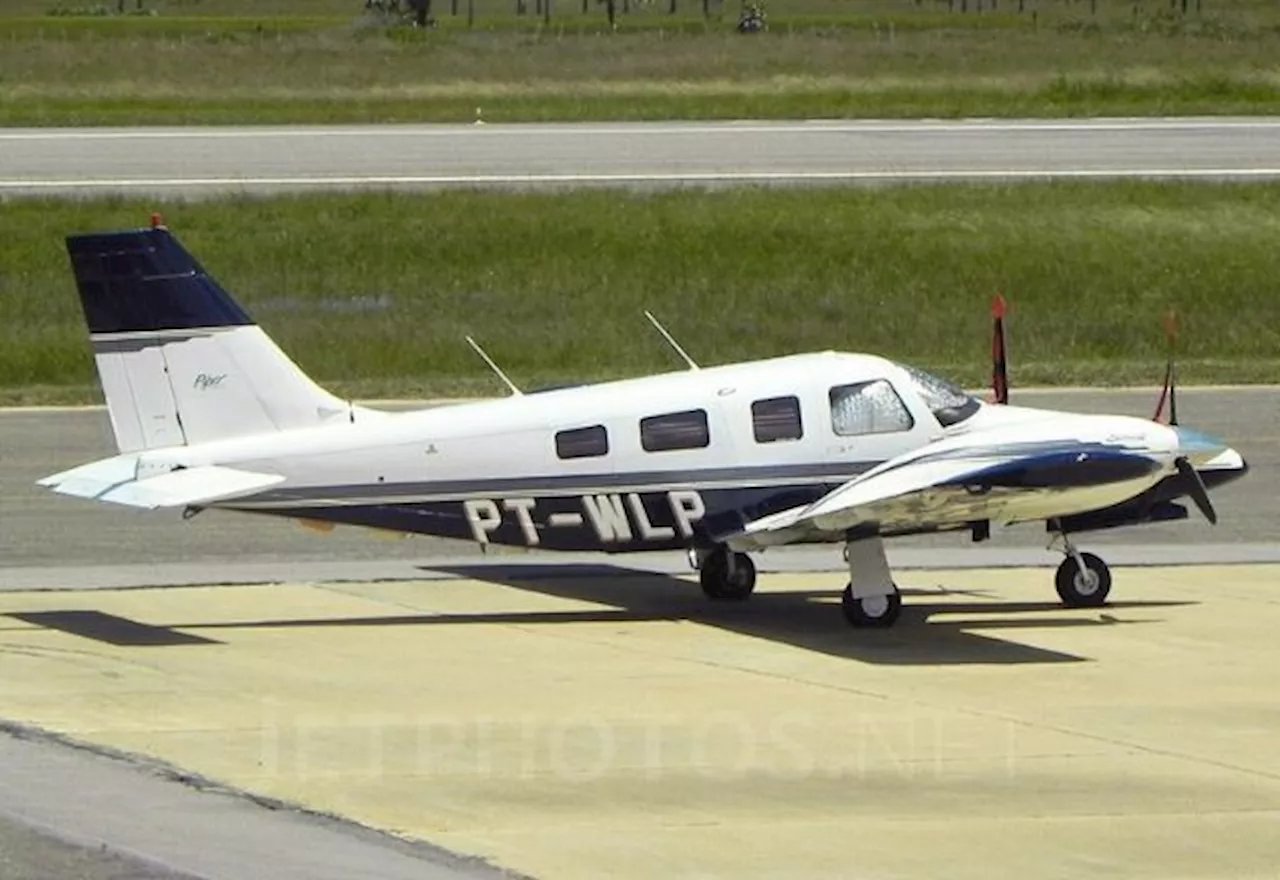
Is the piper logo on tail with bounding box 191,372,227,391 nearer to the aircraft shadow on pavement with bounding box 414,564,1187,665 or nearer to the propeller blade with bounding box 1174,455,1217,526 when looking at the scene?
the aircraft shadow on pavement with bounding box 414,564,1187,665

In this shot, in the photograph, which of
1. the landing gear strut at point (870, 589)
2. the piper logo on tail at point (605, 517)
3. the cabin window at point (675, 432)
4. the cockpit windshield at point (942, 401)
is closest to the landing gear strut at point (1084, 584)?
the cockpit windshield at point (942, 401)

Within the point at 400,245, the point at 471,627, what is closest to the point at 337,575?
the point at 471,627

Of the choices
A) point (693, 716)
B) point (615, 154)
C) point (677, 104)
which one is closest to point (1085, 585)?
point (693, 716)

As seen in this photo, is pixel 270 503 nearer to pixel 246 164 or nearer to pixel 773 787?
pixel 773 787

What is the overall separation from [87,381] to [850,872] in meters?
21.6

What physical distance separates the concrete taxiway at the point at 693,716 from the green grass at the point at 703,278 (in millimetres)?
11880

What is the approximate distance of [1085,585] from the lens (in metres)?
20.4

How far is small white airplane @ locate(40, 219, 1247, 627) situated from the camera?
62.6ft

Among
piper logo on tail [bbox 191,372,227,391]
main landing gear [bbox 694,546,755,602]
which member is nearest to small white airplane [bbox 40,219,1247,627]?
piper logo on tail [bbox 191,372,227,391]

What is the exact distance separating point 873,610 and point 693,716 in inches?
140

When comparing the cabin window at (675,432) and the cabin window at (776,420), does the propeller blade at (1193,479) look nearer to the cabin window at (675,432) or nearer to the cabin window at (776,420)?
the cabin window at (776,420)

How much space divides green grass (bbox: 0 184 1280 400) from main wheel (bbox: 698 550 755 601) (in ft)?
37.1

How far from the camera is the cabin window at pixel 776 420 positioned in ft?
65.4

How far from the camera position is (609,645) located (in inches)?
740
